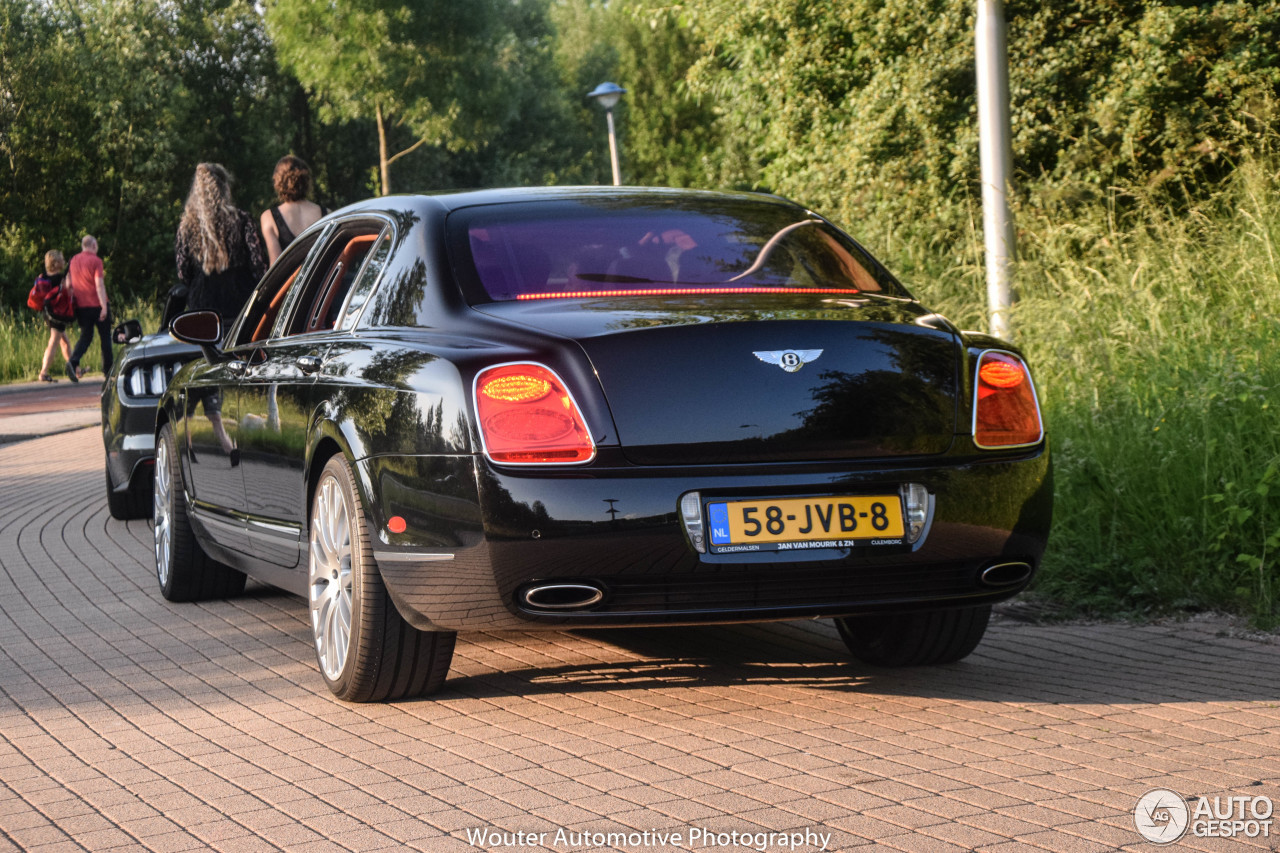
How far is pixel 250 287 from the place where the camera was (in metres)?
10.4

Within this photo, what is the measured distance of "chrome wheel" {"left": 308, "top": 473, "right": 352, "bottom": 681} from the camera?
15.8ft

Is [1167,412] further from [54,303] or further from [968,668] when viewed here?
[54,303]

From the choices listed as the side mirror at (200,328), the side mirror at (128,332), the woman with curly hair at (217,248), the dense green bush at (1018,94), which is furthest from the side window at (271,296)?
the dense green bush at (1018,94)

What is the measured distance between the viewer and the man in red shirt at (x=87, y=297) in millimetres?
25297

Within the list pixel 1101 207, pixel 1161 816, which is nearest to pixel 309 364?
pixel 1161 816

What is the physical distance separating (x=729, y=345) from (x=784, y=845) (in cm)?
142

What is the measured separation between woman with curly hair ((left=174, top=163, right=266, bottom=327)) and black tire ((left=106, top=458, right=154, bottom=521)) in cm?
121

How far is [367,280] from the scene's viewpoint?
527cm

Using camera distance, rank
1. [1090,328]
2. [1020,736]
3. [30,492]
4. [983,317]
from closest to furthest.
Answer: [1020,736] → [1090,328] → [983,317] → [30,492]

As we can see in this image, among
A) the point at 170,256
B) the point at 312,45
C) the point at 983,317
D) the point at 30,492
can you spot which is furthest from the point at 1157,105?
the point at 170,256

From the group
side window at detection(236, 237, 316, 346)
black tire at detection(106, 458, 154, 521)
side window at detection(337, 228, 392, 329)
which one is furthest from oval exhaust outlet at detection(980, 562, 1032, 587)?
black tire at detection(106, 458, 154, 521)

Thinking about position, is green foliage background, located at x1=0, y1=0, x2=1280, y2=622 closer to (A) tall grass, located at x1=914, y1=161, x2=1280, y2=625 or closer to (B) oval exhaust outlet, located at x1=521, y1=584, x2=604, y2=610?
(A) tall grass, located at x1=914, y1=161, x2=1280, y2=625

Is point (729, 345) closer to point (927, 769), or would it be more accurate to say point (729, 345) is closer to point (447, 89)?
point (927, 769)

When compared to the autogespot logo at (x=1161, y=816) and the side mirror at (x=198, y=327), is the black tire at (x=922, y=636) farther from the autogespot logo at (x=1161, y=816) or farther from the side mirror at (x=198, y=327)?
the side mirror at (x=198, y=327)
